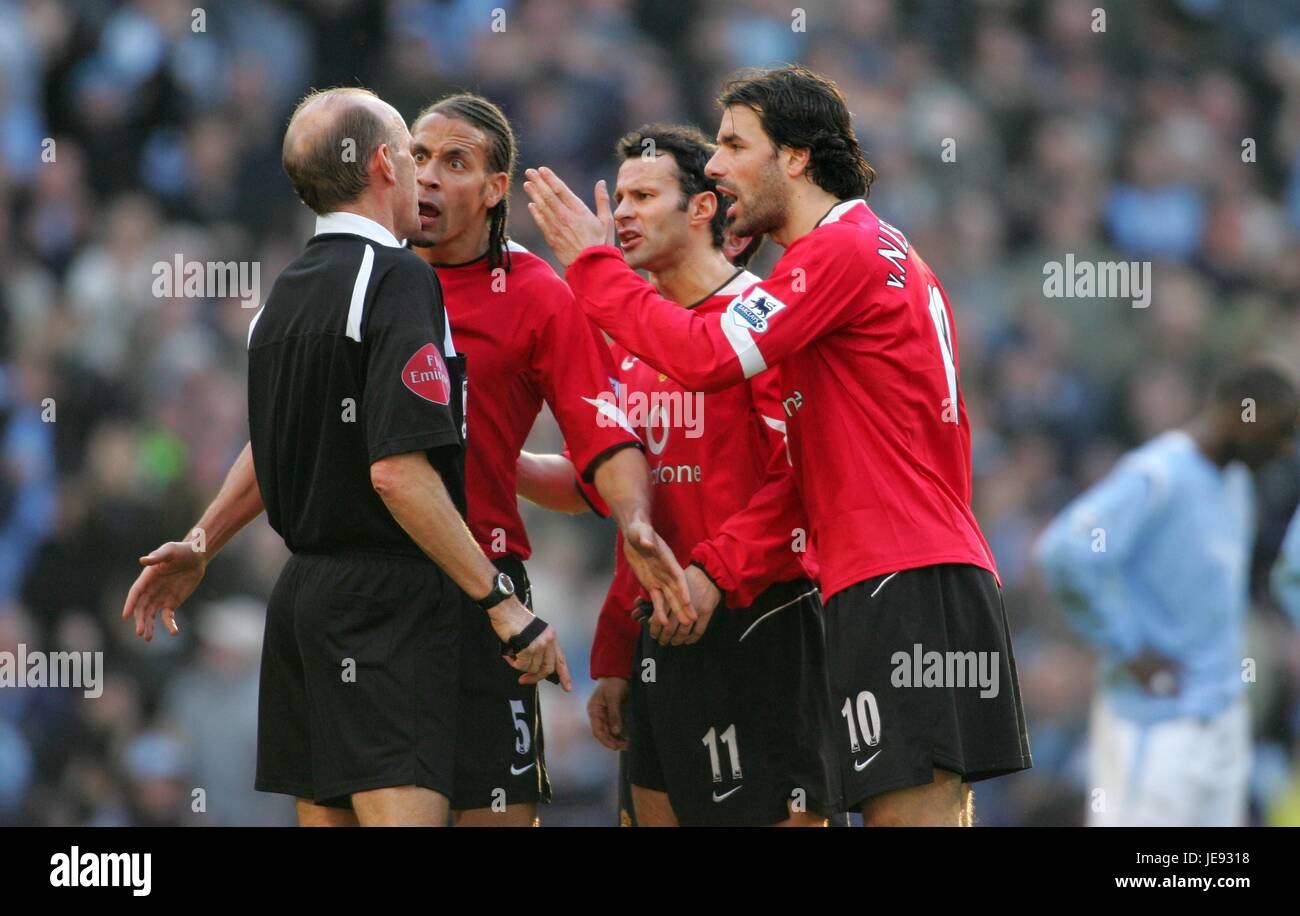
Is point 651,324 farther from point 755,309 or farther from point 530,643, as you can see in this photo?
point 530,643

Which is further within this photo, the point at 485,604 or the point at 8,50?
the point at 8,50

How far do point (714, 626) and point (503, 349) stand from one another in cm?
98

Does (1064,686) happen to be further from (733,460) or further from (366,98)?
(366,98)

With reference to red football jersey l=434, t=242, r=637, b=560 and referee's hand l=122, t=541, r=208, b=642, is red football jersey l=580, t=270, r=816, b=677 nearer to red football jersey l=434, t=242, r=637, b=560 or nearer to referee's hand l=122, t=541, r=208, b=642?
red football jersey l=434, t=242, r=637, b=560

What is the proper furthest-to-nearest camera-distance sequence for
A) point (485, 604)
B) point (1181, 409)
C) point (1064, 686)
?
point (1181, 409) → point (1064, 686) → point (485, 604)

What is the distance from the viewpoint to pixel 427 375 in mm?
3680

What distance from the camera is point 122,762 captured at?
781cm

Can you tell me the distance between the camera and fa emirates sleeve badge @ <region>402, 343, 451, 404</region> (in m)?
3.66

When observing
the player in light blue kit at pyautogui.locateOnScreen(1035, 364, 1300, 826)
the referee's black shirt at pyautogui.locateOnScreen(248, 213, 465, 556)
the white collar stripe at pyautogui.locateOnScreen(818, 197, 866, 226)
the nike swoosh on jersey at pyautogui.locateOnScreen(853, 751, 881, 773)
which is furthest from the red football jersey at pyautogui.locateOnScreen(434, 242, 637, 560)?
the player in light blue kit at pyautogui.locateOnScreen(1035, 364, 1300, 826)

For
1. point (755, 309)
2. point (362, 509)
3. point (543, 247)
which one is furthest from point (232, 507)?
point (543, 247)

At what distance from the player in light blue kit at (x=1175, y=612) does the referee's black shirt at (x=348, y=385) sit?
392 cm

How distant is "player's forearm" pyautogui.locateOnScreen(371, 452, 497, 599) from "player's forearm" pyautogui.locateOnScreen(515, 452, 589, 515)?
1323 millimetres

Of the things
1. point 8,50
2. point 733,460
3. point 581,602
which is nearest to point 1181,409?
point 581,602
